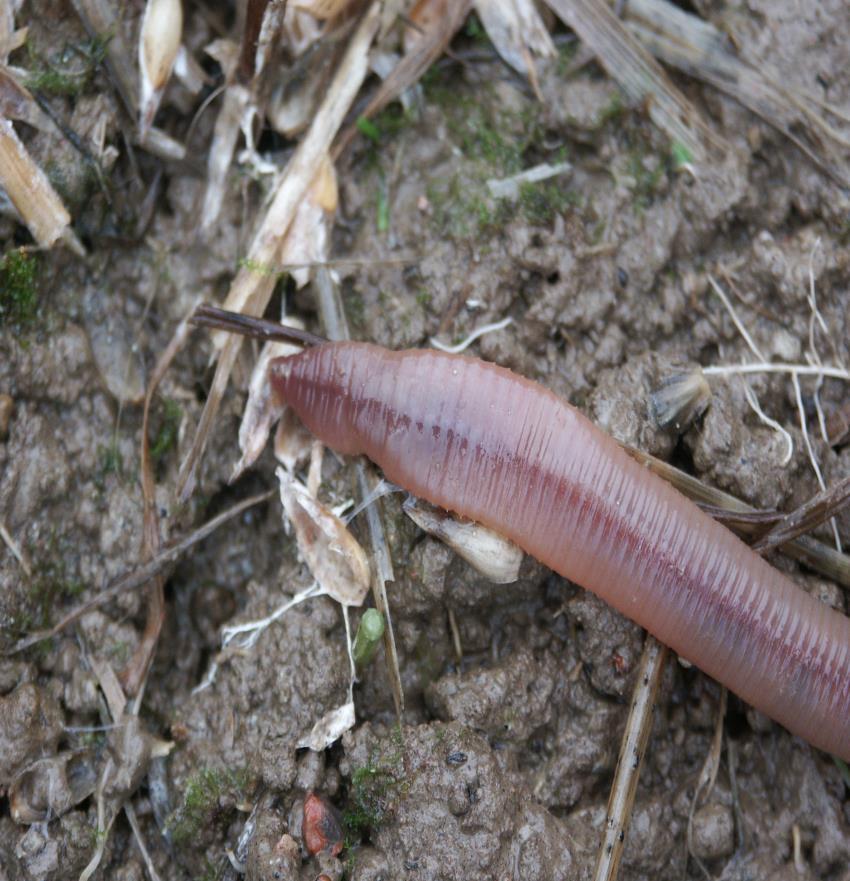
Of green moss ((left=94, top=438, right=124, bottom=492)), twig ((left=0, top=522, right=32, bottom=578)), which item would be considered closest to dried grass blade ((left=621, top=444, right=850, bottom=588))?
green moss ((left=94, top=438, right=124, bottom=492))

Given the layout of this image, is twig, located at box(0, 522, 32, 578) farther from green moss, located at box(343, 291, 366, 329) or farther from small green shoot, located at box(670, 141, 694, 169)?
small green shoot, located at box(670, 141, 694, 169)

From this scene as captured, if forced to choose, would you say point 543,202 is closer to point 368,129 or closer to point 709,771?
point 368,129

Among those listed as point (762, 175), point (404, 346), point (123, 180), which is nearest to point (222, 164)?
point (123, 180)

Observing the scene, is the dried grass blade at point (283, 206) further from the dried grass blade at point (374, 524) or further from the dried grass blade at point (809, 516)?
the dried grass blade at point (809, 516)

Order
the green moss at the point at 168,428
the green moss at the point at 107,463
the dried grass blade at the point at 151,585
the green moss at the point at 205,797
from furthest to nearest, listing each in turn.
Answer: the green moss at the point at 168,428 < the green moss at the point at 107,463 < the dried grass blade at the point at 151,585 < the green moss at the point at 205,797

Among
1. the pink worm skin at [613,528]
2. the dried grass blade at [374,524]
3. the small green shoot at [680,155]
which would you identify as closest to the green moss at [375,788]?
the dried grass blade at [374,524]

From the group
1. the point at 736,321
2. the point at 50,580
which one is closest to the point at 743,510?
the point at 736,321
